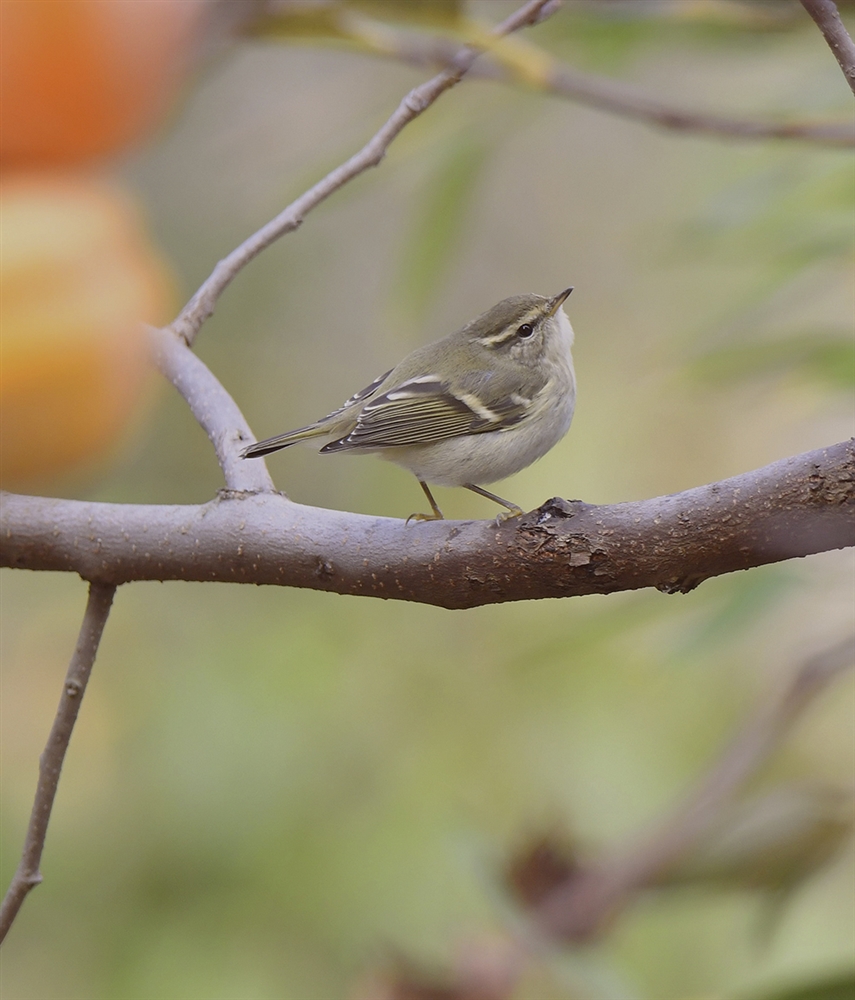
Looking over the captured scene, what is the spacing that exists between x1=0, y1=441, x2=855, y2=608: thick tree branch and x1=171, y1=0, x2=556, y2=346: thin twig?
37cm

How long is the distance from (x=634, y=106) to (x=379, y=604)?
1549mm

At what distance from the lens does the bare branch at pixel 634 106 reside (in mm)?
1222

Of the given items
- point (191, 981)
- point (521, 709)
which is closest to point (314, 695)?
point (521, 709)

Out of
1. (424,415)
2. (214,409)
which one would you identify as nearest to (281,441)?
(214,409)

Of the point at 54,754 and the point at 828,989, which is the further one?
the point at 828,989

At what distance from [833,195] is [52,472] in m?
1.17

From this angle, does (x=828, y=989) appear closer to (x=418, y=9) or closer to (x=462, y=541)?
(x=462, y=541)

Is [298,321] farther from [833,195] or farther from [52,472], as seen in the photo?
[52,472]

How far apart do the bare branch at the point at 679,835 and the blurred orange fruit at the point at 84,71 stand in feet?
2.72

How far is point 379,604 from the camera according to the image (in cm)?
262

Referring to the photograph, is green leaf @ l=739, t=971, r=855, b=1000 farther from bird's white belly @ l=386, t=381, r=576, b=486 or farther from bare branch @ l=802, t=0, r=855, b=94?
bare branch @ l=802, t=0, r=855, b=94

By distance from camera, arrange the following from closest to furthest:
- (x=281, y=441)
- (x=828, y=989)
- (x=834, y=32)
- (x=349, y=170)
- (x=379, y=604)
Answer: (x=834, y=32) < (x=828, y=989) < (x=349, y=170) < (x=281, y=441) < (x=379, y=604)

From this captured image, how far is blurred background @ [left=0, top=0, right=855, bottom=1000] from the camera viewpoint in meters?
0.59

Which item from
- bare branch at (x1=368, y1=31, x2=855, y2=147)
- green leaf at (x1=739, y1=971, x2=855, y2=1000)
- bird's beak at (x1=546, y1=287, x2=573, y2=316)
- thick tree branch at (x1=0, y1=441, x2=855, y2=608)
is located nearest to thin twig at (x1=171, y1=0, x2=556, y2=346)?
bare branch at (x1=368, y1=31, x2=855, y2=147)
